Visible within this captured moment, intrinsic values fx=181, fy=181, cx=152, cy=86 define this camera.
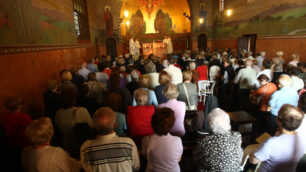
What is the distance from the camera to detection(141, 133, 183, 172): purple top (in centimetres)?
188

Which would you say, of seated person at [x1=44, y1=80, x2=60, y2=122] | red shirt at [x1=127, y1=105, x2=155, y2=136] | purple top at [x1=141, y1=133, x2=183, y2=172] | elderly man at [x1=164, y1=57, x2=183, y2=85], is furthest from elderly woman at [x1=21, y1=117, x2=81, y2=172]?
elderly man at [x1=164, y1=57, x2=183, y2=85]

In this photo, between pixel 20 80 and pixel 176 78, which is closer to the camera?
pixel 20 80

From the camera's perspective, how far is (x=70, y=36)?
8750 mm

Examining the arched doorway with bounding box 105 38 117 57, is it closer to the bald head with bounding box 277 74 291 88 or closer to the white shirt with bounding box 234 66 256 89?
the white shirt with bounding box 234 66 256 89

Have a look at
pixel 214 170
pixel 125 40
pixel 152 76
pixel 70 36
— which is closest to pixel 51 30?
pixel 70 36

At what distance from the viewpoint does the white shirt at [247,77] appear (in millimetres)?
5125

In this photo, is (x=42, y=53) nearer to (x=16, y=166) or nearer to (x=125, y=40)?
(x=16, y=166)

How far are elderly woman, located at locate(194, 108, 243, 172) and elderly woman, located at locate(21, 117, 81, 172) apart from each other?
56.2 inches

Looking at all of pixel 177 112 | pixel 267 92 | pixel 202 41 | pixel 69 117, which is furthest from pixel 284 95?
pixel 202 41

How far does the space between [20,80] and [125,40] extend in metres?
15.7

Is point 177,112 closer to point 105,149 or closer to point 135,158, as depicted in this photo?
point 135,158

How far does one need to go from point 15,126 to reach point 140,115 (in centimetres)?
182

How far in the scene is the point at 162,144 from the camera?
6.15 feet

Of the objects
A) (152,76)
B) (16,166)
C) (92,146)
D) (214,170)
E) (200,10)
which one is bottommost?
(16,166)
